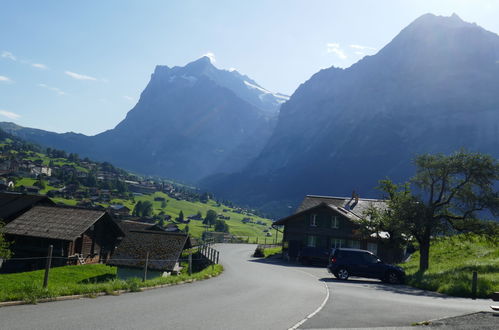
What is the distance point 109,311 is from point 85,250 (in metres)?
47.7

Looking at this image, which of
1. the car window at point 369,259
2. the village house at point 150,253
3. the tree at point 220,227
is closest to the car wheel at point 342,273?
the car window at point 369,259

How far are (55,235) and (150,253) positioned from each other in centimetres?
1545

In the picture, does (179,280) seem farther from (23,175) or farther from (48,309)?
(23,175)

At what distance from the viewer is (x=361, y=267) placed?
2875cm

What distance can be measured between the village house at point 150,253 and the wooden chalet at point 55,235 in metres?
9.44

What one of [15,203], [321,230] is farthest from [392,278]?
[15,203]

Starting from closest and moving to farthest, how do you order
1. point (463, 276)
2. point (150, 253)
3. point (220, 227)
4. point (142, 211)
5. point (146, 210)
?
1. point (463, 276)
2. point (150, 253)
3. point (142, 211)
4. point (146, 210)
5. point (220, 227)

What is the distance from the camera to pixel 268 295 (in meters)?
17.6

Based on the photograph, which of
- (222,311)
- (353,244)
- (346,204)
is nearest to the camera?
(222,311)

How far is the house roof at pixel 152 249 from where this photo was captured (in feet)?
135

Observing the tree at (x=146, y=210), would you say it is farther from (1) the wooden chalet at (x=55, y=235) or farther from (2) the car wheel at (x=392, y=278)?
(2) the car wheel at (x=392, y=278)

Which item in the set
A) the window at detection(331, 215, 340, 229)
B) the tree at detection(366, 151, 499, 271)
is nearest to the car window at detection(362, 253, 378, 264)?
the tree at detection(366, 151, 499, 271)

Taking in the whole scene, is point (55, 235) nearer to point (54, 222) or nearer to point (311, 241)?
point (54, 222)

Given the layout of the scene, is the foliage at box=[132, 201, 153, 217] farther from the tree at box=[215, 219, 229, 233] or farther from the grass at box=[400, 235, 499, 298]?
the grass at box=[400, 235, 499, 298]
